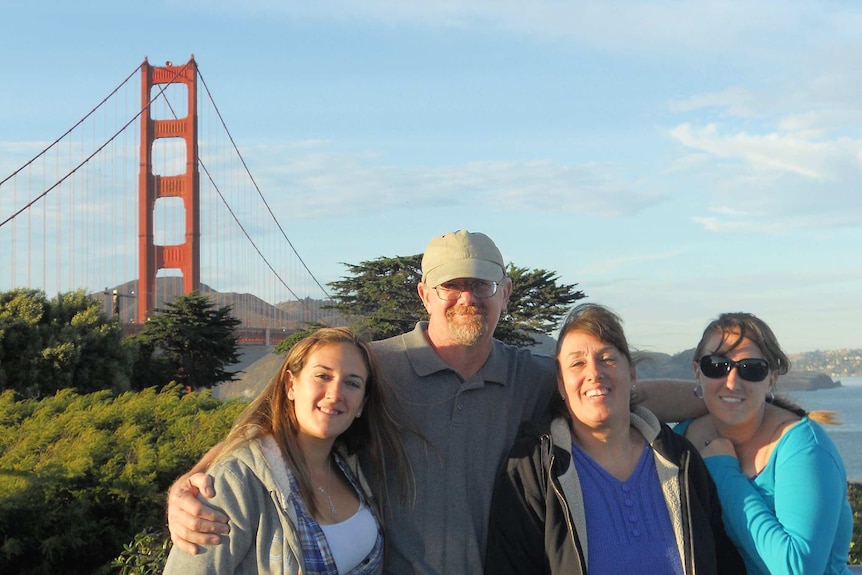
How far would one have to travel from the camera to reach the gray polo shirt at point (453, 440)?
2.58 meters

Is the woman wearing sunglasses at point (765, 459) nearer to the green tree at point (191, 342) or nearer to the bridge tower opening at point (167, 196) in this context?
the green tree at point (191, 342)

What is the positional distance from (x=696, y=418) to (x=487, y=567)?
79 centimetres

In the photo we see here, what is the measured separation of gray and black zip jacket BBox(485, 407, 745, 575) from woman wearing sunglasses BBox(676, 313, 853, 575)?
0.08 m

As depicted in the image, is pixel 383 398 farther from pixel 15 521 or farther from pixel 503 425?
pixel 15 521

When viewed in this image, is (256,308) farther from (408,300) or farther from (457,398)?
(457,398)

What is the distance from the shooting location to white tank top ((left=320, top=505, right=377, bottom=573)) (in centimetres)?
234

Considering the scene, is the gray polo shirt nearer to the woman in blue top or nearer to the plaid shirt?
the woman in blue top

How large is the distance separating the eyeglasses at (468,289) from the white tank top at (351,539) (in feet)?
2.36

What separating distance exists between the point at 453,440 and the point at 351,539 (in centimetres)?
45

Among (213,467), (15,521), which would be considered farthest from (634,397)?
(15,521)

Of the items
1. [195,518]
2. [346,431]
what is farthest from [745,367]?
[195,518]

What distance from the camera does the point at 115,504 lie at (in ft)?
14.3

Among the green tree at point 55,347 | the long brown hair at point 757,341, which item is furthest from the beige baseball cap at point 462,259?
the green tree at point 55,347

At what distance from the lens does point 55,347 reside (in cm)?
1659
